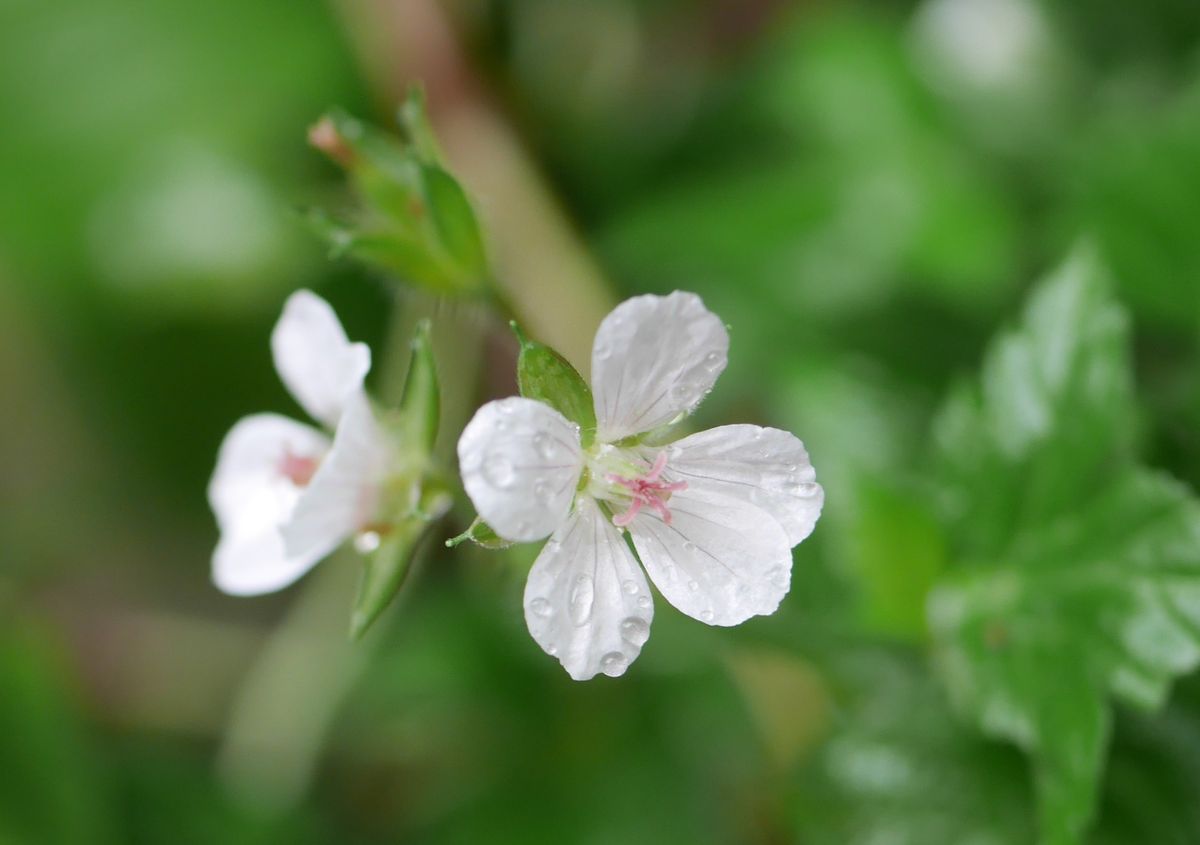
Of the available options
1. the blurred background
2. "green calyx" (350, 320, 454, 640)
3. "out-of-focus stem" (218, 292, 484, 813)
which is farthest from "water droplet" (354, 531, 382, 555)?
"out-of-focus stem" (218, 292, 484, 813)

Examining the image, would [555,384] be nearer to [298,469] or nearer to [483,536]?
[483,536]

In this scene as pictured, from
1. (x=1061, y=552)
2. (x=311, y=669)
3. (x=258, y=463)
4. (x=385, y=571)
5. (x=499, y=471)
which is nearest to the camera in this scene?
(x=499, y=471)

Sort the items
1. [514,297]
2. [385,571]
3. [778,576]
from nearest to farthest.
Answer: [778,576] → [385,571] → [514,297]

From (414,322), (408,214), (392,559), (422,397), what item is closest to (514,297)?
(408,214)

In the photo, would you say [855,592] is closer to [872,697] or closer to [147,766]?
[872,697]

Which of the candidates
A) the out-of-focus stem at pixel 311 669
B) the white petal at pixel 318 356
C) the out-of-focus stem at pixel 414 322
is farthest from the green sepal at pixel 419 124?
the out-of-focus stem at pixel 311 669

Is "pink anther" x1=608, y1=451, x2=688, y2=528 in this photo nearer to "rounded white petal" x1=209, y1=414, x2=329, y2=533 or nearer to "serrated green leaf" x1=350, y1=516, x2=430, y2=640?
"serrated green leaf" x1=350, y1=516, x2=430, y2=640

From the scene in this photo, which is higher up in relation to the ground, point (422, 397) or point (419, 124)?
point (419, 124)

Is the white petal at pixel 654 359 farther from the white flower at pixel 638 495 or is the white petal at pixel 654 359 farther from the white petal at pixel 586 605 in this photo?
the white petal at pixel 586 605
